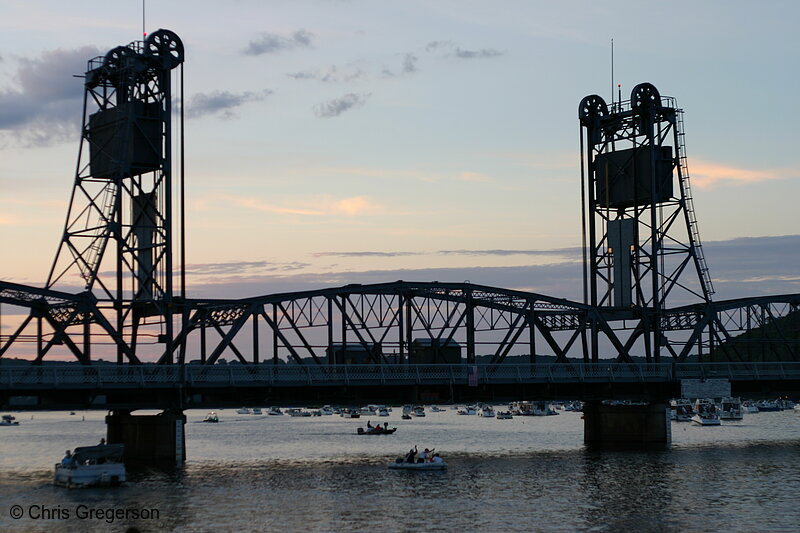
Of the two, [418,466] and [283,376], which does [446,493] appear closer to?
[418,466]

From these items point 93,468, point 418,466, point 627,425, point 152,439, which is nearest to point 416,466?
point 418,466

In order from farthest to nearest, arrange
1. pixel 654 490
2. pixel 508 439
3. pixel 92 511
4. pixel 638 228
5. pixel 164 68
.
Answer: pixel 508 439 < pixel 638 228 < pixel 164 68 < pixel 654 490 < pixel 92 511

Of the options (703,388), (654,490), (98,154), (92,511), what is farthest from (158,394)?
(703,388)

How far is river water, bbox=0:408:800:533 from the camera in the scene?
62.9m

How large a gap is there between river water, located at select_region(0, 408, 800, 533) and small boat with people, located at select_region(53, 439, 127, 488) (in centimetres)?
112

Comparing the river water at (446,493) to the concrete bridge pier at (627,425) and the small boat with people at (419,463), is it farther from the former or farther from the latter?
the concrete bridge pier at (627,425)

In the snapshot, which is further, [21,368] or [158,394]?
[158,394]

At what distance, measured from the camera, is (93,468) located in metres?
77.5

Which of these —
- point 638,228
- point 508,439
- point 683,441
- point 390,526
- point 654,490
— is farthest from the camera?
point 508,439

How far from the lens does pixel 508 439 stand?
15038 centimetres

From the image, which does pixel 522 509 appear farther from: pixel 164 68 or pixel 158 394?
pixel 164 68

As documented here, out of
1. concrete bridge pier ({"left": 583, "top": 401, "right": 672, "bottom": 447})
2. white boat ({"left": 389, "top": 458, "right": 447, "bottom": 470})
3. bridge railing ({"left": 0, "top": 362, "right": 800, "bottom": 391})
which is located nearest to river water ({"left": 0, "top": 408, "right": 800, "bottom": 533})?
white boat ({"left": 389, "top": 458, "right": 447, "bottom": 470})

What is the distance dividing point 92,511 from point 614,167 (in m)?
75.4

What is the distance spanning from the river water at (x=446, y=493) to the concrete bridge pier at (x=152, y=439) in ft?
9.45
